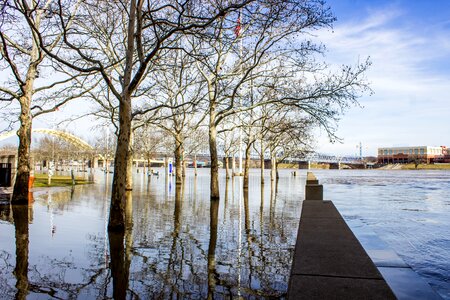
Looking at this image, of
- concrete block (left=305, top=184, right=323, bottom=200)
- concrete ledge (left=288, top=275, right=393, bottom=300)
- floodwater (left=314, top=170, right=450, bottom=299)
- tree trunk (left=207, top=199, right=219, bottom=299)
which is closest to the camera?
concrete ledge (left=288, top=275, right=393, bottom=300)

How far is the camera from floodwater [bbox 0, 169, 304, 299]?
19.2 ft

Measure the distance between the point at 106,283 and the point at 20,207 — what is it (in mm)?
11662

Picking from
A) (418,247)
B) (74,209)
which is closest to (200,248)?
(418,247)

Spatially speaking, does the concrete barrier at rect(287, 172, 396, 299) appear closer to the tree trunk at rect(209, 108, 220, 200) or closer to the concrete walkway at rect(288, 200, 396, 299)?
the concrete walkway at rect(288, 200, 396, 299)

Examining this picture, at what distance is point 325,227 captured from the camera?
6703mm

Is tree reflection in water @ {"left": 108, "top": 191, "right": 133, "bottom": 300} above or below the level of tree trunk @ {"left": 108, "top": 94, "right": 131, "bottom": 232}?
below

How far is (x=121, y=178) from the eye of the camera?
37.3 ft

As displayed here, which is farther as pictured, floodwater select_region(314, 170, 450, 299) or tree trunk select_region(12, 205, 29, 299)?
floodwater select_region(314, 170, 450, 299)

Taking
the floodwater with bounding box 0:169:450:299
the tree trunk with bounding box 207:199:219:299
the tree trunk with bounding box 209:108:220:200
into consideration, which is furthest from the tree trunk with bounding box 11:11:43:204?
the tree trunk with bounding box 209:108:220:200

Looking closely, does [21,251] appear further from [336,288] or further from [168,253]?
[336,288]

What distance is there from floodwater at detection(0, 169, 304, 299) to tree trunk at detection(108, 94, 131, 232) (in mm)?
421

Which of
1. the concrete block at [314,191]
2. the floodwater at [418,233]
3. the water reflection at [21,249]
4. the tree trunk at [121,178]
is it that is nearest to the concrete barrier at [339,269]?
the floodwater at [418,233]

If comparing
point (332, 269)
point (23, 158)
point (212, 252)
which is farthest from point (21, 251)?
point (23, 158)

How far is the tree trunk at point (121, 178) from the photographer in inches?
Answer: 437
